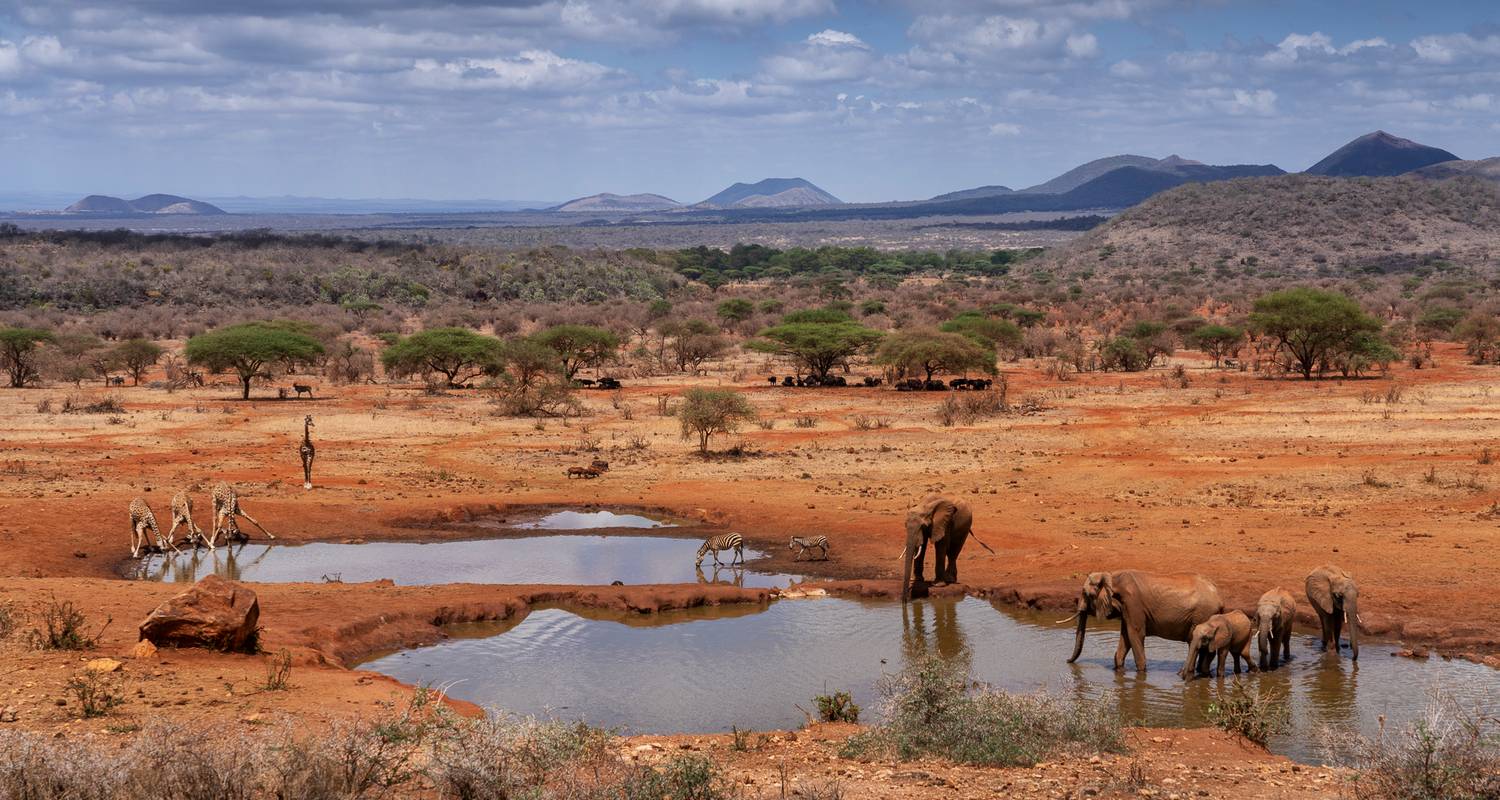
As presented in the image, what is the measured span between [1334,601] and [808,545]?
7332mm

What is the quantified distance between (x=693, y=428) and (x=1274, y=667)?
57.9 ft

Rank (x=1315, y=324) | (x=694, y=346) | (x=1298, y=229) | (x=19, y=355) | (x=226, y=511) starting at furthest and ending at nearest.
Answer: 1. (x=1298, y=229)
2. (x=694, y=346)
3. (x=19, y=355)
4. (x=1315, y=324)
5. (x=226, y=511)

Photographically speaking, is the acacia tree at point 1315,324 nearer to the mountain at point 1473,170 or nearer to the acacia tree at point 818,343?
the acacia tree at point 818,343

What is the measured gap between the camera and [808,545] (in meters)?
18.6

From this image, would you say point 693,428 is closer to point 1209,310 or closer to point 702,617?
point 702,617

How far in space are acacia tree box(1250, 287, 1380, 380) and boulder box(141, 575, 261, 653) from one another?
3776 centimetres

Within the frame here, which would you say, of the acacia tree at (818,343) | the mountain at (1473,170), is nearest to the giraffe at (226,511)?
the acacia tree at (818,343)

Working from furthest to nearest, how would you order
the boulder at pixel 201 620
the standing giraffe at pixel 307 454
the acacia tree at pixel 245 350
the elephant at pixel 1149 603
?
the acacia tree at pixel 245 350
the standing giraffe at pixel 307 454
the elephant at pixel 1149 603
the boulder at pixel 201 620

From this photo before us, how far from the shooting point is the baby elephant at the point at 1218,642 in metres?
Answer: 12.5

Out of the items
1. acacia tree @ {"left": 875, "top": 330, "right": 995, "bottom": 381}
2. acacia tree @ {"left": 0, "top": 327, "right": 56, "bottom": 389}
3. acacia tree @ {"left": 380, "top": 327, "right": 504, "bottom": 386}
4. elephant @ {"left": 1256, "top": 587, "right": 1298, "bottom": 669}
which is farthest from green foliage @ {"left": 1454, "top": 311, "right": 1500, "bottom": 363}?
acacia tree @ {"left": 0, "top": 327, "right": 56, "bottom": 389}

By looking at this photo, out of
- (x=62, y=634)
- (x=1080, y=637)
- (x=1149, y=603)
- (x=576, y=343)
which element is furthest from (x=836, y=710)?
(x=576, y=343)

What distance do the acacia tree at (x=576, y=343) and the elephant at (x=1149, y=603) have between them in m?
33.4

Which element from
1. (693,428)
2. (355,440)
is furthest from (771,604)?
(355,440)

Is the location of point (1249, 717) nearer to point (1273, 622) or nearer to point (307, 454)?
point (1273, 622)
